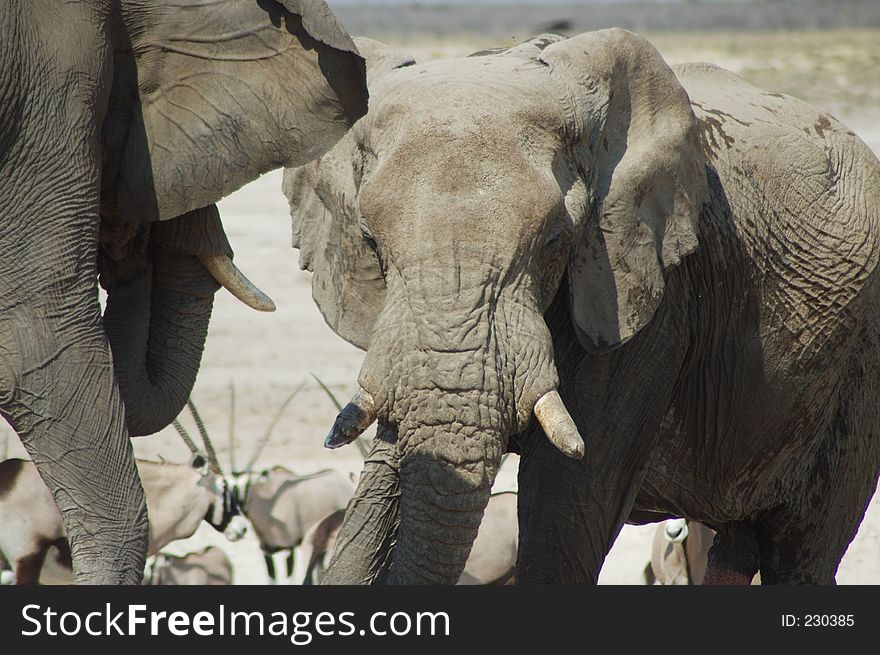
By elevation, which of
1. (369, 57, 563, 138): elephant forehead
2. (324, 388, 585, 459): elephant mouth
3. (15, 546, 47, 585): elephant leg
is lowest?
(324, 388, 585, 459): elephant mouth

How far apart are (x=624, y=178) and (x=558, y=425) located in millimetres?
702

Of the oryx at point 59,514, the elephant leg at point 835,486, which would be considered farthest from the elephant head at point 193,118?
the elephant leg at point 835,486

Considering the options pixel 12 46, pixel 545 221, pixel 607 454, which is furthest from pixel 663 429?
pixel 12 46

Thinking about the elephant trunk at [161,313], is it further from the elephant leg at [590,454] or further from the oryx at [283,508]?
the oryx at [283,508]

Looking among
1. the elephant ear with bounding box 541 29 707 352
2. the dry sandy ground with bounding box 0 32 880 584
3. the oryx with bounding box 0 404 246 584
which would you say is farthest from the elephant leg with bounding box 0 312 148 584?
the dry sandy ground with bounding box 0 32 880 584

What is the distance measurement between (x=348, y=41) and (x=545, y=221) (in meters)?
0.70

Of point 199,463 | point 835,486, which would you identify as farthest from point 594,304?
point 199,463

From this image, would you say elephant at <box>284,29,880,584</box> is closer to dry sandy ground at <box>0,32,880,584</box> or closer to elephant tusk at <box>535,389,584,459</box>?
elephant tusk at <box>535,389,584,459</box>

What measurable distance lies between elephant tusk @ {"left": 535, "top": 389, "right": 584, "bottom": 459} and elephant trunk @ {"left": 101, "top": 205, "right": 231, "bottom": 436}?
1144 mm

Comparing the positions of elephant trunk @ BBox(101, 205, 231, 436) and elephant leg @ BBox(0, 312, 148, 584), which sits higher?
elephant trunk @ BBox(101, 205, 231, 436)

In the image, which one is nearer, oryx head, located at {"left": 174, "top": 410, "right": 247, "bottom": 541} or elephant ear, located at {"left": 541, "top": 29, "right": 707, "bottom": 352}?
elephant ear, located at {"left": 541, "top": 29, "right": 707, "bottom": 352}

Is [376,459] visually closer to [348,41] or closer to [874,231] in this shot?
[348,41]

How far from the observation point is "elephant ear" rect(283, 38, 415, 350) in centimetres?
347

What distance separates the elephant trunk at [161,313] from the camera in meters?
3.80
